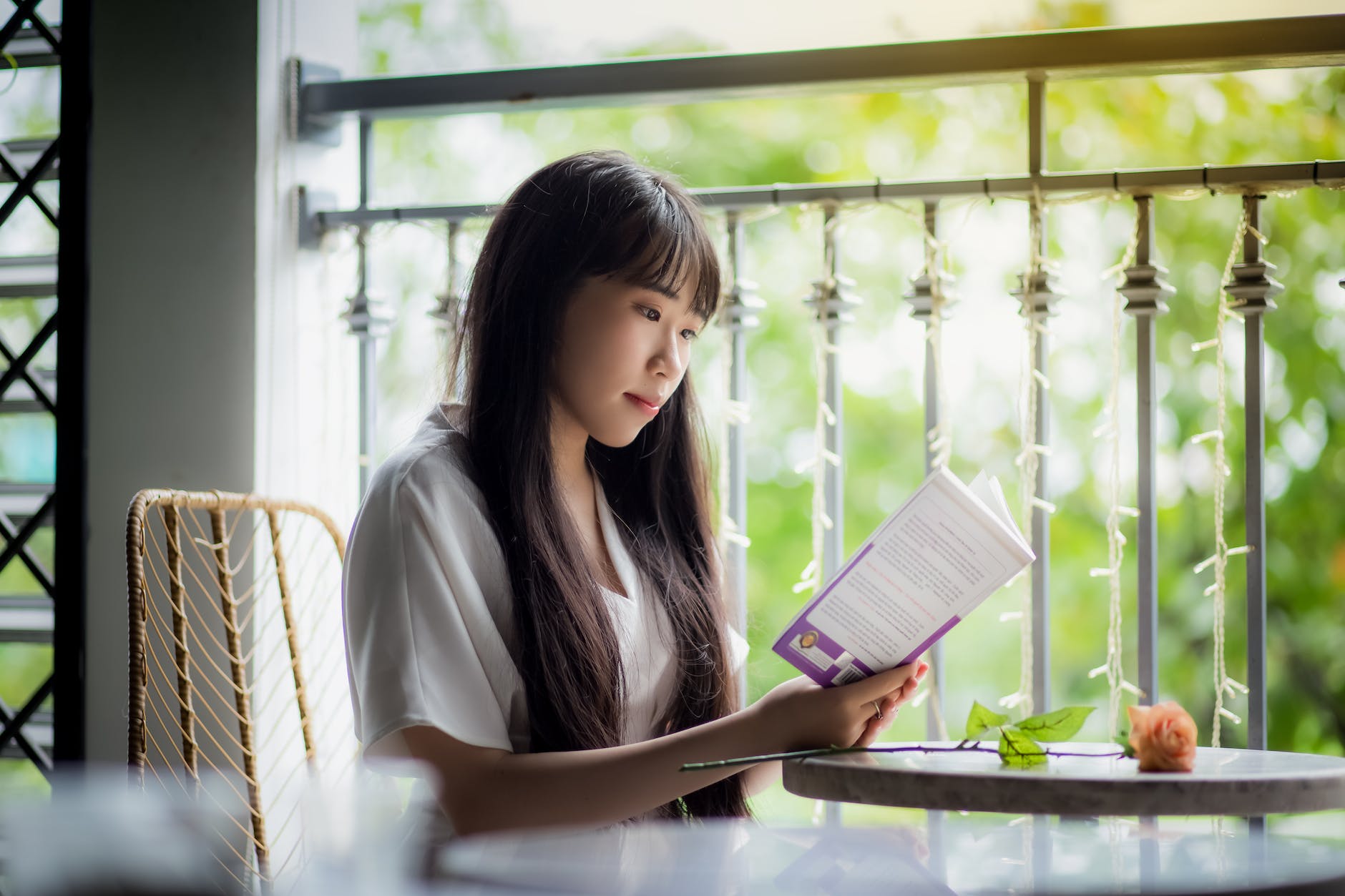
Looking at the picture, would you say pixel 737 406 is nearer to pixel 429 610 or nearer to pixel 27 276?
pixel 429 610

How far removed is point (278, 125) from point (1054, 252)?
2991mm

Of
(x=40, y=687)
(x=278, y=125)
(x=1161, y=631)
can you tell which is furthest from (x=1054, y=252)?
(x=40, y=687)

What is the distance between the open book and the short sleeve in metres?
0.23

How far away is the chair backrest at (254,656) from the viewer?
1.11m

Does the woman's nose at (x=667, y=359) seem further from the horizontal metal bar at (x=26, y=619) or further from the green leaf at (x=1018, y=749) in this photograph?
the horizontal metal bar at (x=26, y=619)

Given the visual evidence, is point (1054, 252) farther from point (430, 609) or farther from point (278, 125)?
point (430, 609)

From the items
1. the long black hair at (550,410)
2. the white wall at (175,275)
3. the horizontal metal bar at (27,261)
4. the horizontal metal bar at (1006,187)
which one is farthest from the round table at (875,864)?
the horizontal metal bar at (27,261)

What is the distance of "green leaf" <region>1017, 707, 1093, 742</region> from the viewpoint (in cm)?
80

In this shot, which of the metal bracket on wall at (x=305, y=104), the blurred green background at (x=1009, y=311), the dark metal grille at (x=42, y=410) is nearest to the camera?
the dark metal grille at (x=42, y=410)

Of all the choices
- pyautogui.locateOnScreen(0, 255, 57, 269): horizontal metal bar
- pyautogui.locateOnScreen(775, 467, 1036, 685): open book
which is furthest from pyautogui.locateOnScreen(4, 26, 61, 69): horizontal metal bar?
pyautogui.locateOnScreen(775, 467, 1036, 685): open book

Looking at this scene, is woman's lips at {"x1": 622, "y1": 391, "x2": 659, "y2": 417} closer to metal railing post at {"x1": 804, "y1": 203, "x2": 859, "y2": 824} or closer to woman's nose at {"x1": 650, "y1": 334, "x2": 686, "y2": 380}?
woman's nose at {"x1": 650, "y1": 334, "x2": 686, "y2": 380}

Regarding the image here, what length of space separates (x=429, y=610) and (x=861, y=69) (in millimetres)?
722

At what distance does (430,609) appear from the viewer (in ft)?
2.68

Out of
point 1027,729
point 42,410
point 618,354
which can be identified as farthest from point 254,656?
point 1027,729
